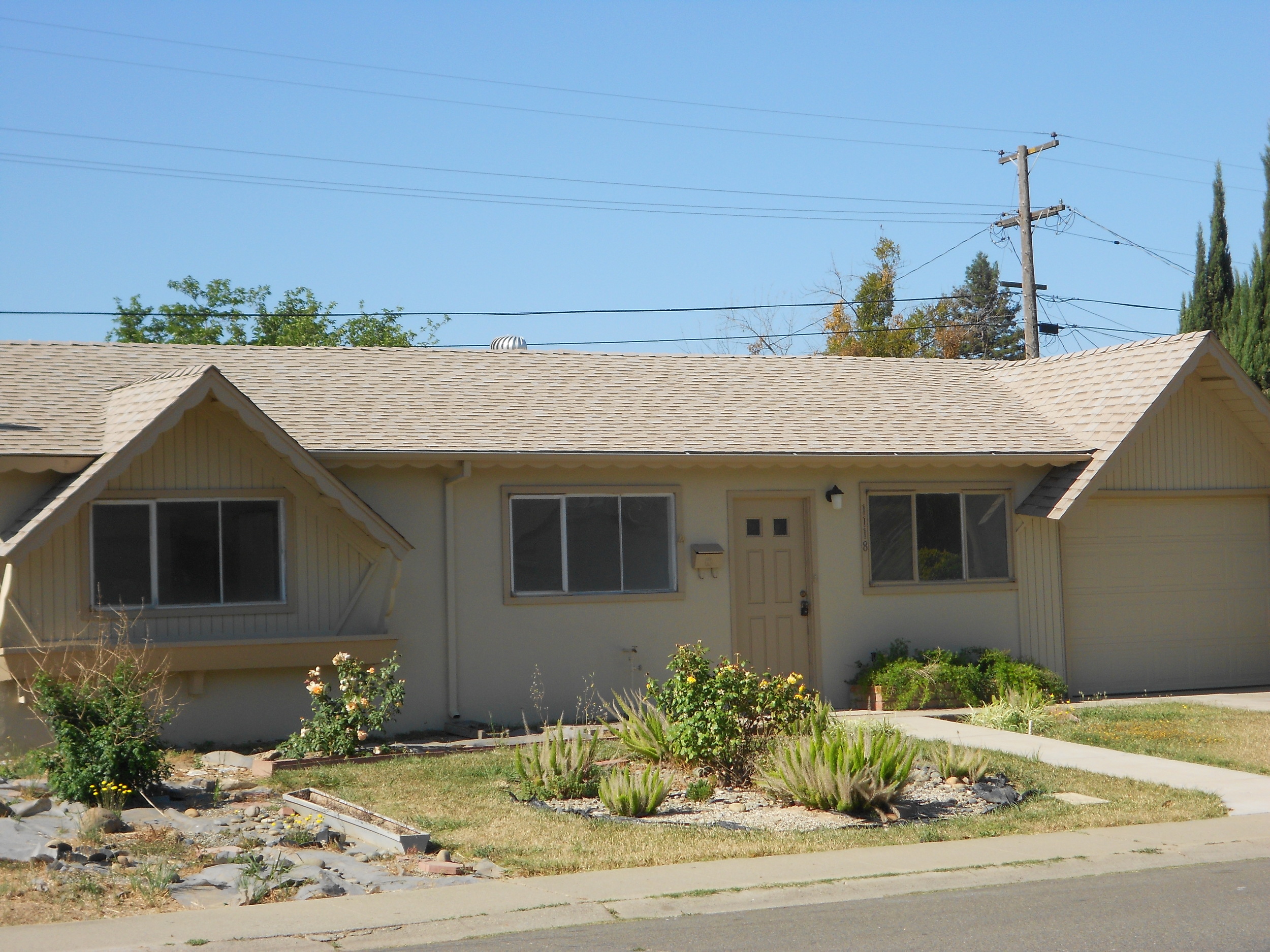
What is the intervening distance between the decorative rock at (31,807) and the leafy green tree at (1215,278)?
2299 cm

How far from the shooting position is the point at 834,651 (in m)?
15.3

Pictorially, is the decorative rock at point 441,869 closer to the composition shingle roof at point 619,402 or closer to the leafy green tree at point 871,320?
the composition shingle roof at point 619,402

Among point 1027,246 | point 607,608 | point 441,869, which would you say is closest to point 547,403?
point 607,608

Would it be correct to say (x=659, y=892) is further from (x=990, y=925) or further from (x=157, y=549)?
(x=157, y=549)

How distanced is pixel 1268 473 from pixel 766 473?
6.85 m

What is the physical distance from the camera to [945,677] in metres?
14.8

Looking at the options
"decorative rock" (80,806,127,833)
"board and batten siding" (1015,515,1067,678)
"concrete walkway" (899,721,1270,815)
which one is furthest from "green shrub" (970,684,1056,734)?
"decorative rock" (80,806,127,833)

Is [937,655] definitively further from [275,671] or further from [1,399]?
[1,399]

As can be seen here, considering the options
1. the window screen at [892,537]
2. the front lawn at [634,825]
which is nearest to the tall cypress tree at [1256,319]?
the window screen at [892,537]

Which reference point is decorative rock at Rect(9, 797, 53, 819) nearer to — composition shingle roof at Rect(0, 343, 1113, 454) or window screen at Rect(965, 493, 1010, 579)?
composition shingle roof at Rect(0, 343, 1113, 454)

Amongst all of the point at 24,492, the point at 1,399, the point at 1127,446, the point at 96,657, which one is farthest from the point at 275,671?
the point at 1127,446

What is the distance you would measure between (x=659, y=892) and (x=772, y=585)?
321 inches

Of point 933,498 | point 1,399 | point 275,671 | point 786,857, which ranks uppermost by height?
point 1,399

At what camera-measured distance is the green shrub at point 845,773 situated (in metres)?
9.22
